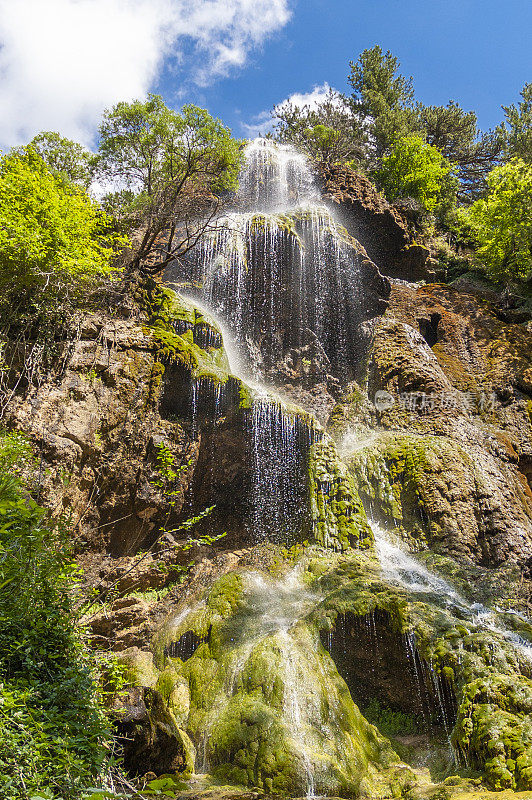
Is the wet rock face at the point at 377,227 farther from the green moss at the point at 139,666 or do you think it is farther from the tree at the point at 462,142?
the green moss at the point at 139,666

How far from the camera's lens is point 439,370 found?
58.1 feet

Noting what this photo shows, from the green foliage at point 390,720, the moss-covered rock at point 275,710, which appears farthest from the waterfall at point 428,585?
the moss-covered rock at point 275,710

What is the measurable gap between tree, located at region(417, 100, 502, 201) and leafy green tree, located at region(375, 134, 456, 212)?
4.51 meters

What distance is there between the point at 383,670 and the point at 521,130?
3038 centimetres

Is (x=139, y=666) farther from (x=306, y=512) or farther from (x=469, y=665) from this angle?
(x=469, y=665)

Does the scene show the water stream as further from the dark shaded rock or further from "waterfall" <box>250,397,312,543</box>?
the dark shaded rock

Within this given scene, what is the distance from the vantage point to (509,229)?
63.8 feet

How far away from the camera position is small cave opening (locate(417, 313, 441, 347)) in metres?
19.3

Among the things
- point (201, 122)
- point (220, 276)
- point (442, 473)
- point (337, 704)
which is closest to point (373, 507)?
point (442, 473)

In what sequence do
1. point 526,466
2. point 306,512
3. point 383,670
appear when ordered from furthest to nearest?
point 526,466
point 306,512
point 383,670

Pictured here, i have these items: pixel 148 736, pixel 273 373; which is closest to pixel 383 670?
pixel 148 736

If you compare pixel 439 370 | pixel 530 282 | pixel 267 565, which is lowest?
pixel 267 565

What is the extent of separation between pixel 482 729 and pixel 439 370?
13154 millimetres

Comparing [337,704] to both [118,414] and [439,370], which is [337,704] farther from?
[439,370]
